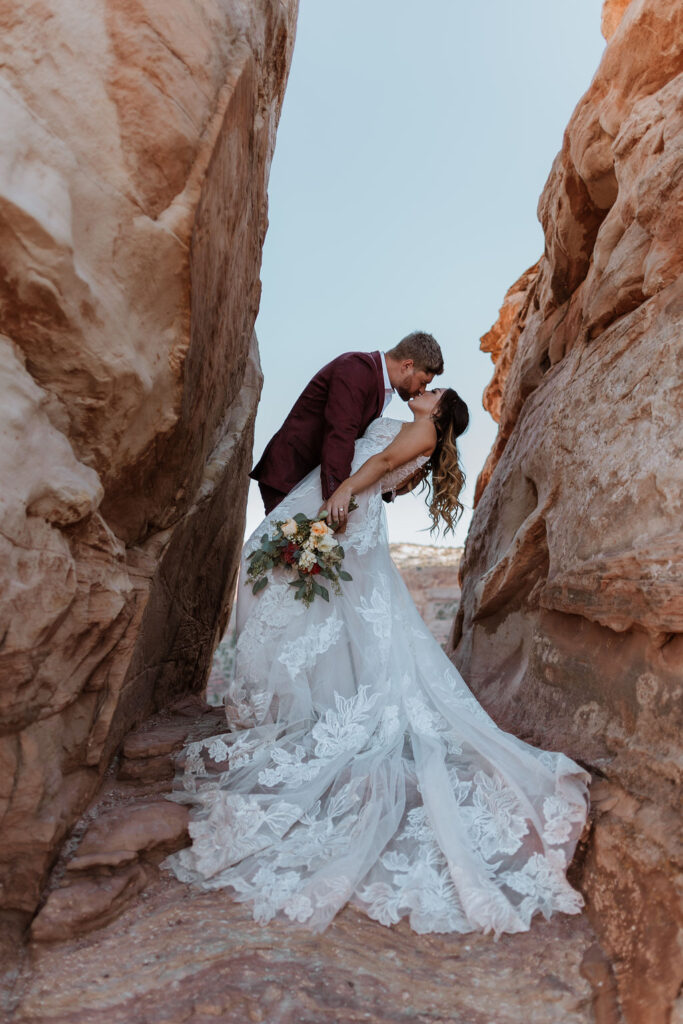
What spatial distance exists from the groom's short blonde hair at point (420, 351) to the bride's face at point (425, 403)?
0.52 feet

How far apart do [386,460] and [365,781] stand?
6.29 ft

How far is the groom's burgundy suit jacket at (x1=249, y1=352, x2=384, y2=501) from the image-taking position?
4.27 meters

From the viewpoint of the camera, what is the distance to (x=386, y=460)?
172 inches

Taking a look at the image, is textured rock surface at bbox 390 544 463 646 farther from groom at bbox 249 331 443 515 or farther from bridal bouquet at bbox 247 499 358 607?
bridal bouquet at bbox 247 499 358 607

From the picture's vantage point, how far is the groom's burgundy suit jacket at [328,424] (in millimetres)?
4270

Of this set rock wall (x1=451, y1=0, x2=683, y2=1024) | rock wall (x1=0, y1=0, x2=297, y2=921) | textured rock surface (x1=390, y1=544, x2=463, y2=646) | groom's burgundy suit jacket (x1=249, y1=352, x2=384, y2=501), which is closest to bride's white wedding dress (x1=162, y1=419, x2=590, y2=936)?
groom's burgundy suit jacket (x1=249, y1=352, x2=384, y2=501)

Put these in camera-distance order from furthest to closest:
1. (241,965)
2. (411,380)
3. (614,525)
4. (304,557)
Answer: (411,380) < (304,557) < (614,525) < (241,965)

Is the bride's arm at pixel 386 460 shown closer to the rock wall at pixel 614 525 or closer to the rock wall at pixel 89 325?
the rock wall at pixel 614 525

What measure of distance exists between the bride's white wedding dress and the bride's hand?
151 millimetres

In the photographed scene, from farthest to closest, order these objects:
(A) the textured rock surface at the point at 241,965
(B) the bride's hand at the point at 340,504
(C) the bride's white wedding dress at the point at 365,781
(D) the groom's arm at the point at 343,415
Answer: (D) the groom's arm at the point at 343,415
(B) the bride's hand at the point at 340,504
(C) the bride's white wedding dress at the point at 365,781
(A) the textured rock surface at the point at 241,965

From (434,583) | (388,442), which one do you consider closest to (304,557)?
(388,442)

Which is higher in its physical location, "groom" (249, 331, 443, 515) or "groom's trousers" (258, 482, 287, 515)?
"groom" (249, 331, 443, 515)

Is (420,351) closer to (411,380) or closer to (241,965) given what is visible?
(411,380)

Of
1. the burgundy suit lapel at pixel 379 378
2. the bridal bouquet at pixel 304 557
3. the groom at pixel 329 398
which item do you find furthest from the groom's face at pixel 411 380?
the bridal bouquet at pixel 304 557
